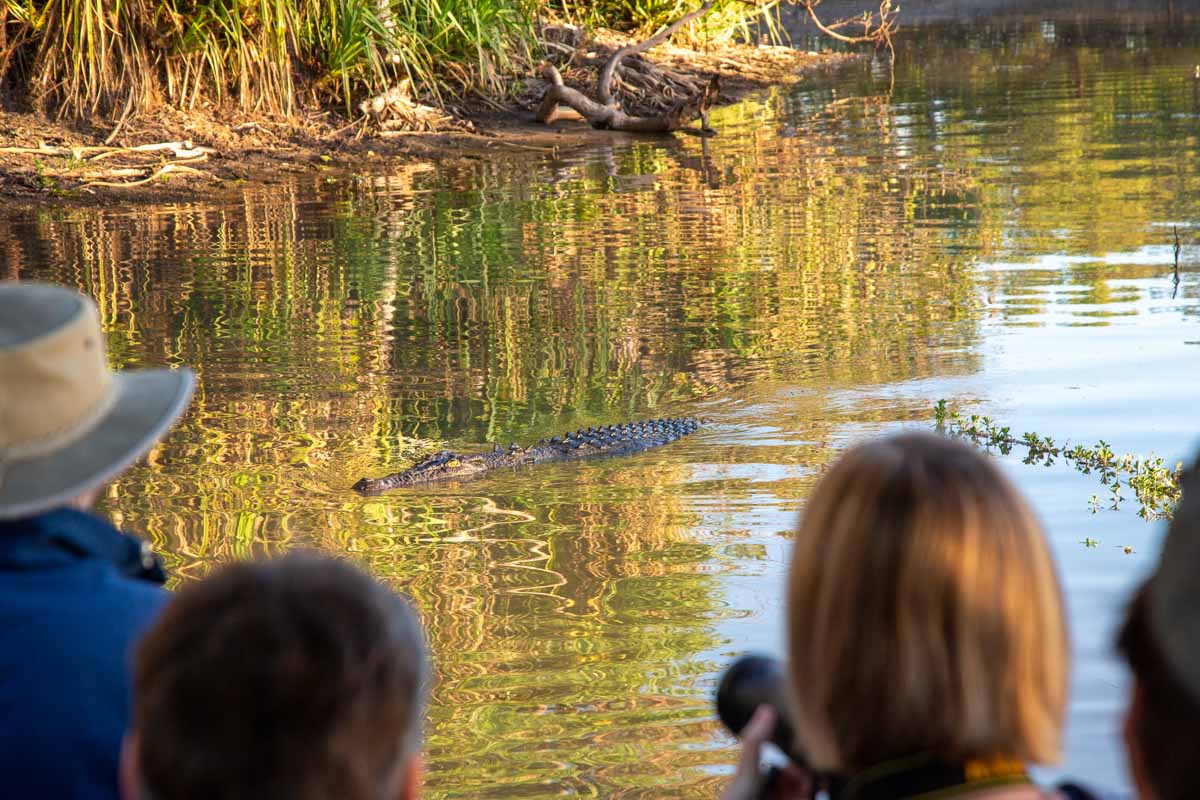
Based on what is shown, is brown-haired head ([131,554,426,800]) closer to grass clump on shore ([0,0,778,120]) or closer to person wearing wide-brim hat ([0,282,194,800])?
person wearing wide-brim hat ([0,282,194,800])

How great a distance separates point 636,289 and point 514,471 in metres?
3.64

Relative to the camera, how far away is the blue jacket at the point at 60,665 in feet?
5.20

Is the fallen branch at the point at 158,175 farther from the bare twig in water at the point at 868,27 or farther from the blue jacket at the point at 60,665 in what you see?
the blue jacket at the point at 60,665

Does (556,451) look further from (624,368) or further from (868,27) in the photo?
(868,27)

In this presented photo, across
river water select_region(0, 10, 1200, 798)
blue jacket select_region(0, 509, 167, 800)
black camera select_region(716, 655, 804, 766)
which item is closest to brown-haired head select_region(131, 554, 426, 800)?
blue jacket select_region(0, 509, 167, 800)

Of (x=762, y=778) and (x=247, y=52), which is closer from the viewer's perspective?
(x=762, y=778)

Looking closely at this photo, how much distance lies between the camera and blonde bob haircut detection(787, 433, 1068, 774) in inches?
57.5

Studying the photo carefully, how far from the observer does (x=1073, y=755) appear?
3496 mm

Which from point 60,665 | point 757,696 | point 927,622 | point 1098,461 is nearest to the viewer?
point 927,622

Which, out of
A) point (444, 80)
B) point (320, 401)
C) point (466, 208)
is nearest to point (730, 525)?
point (320, 401)

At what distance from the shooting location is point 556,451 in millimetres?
6465

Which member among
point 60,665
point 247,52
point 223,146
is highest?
point 247,52

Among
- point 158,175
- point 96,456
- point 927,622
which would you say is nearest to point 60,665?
point 96,456

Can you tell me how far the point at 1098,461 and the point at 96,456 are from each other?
184 inches
